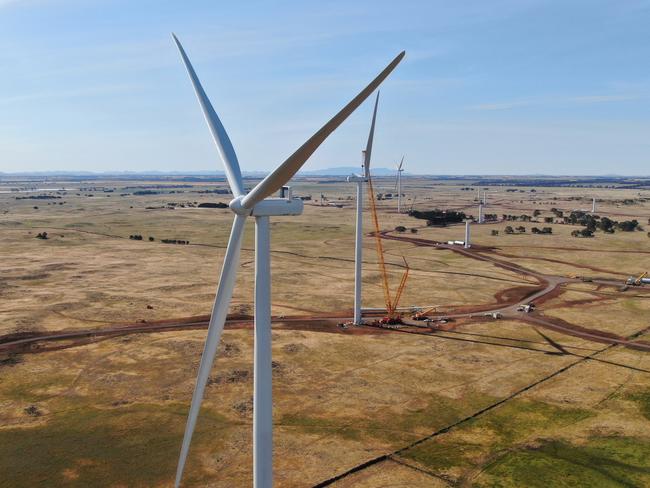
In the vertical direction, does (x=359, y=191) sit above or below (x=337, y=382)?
above

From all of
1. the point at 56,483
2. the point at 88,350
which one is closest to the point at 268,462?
the point at 56,483

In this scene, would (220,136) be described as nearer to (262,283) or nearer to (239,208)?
(239,208)

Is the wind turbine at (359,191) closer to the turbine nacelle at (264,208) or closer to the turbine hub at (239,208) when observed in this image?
the turbine nacelle at (264,208)

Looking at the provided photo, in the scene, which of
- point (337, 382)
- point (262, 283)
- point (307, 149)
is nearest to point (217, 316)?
point (262, 283)

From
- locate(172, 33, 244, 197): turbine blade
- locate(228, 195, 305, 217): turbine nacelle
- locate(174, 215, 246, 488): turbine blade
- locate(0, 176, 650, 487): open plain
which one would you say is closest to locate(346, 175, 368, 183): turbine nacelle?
locate(0, 176, 650, 487): open plain

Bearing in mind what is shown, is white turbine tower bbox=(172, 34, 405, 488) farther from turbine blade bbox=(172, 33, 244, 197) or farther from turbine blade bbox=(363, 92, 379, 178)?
turbine blade bbox=(363, 92, 379, 178)

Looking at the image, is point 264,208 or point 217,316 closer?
point 264,208
